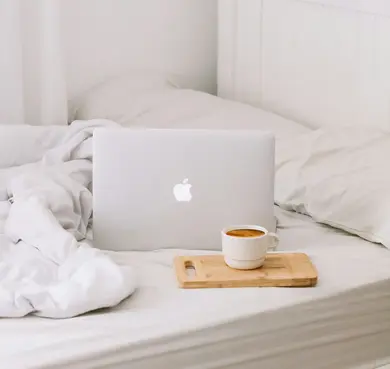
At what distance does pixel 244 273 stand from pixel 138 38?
1.48 m

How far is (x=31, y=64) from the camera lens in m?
2.55

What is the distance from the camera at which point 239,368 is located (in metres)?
1.45

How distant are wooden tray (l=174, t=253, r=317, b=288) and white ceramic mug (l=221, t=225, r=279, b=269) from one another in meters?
0.01

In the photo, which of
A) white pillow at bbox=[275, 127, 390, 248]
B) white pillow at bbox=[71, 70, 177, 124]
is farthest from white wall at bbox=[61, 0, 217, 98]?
white pillow at bbox=[275, 127, 390, 248]

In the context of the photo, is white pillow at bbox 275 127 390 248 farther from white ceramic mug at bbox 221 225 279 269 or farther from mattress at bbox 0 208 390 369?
white ceramic mug at bbox 221 225 279 269

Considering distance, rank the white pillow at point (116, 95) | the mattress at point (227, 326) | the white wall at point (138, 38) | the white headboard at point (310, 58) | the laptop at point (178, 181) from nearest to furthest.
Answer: the mattress at point (227, 326) → the laptop at point (178, 181) → the white headboard at point (310, 58) → the white pillow at point (116, 95) → the white wall at point (138, 38)

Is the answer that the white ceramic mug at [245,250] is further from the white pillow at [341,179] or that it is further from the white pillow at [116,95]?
the white pillow at [116,95]

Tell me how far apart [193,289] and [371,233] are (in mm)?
443

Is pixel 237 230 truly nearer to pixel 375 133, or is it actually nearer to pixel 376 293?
pixel 376 293

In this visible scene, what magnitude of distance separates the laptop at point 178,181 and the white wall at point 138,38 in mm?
1105

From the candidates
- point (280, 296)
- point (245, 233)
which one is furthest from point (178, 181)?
point (280, 296)

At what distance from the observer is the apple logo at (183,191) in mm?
1700

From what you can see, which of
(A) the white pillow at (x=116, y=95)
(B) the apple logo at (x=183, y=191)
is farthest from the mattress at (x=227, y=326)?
(A) the white pillow at (x=116, y=95)

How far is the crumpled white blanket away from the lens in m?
1.41
